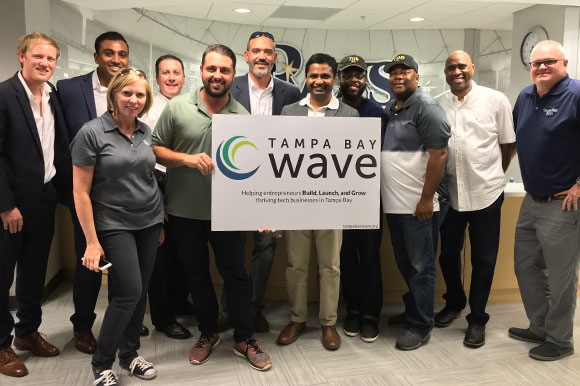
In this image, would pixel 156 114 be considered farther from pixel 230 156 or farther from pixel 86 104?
pixel 230 156

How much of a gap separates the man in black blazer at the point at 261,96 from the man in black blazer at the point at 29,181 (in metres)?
1.00

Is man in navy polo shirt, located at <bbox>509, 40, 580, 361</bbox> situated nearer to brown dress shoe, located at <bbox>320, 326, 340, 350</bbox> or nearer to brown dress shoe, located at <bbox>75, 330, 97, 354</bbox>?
brown dress shoe, located at <bbox>320, 326, 340, 350</bbox>

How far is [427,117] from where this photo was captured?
8.01ft

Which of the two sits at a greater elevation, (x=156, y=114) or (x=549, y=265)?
(x=156, y=114)

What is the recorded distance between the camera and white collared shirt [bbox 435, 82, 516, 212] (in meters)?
2.66

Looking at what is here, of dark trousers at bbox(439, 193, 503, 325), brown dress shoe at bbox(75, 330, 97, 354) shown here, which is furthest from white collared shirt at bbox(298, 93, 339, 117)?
brown dress shoe at bbox(75, 330, 97, 354)

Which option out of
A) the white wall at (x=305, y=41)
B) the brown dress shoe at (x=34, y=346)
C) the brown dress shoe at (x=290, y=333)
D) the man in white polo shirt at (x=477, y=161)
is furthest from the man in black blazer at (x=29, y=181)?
the white wall at (x=305, y=41)

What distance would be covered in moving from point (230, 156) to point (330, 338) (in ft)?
3.89

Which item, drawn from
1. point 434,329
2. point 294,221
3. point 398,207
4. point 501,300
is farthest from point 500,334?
point 294,221

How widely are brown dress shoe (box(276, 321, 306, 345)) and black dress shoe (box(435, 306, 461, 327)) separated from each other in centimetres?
90

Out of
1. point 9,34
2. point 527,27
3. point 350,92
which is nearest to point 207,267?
point 350,92

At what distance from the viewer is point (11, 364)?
234 cm

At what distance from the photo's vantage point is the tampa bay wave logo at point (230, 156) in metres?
2.30

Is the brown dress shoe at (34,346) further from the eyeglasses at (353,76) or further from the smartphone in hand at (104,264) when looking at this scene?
the eyeglasses at (353,76)
